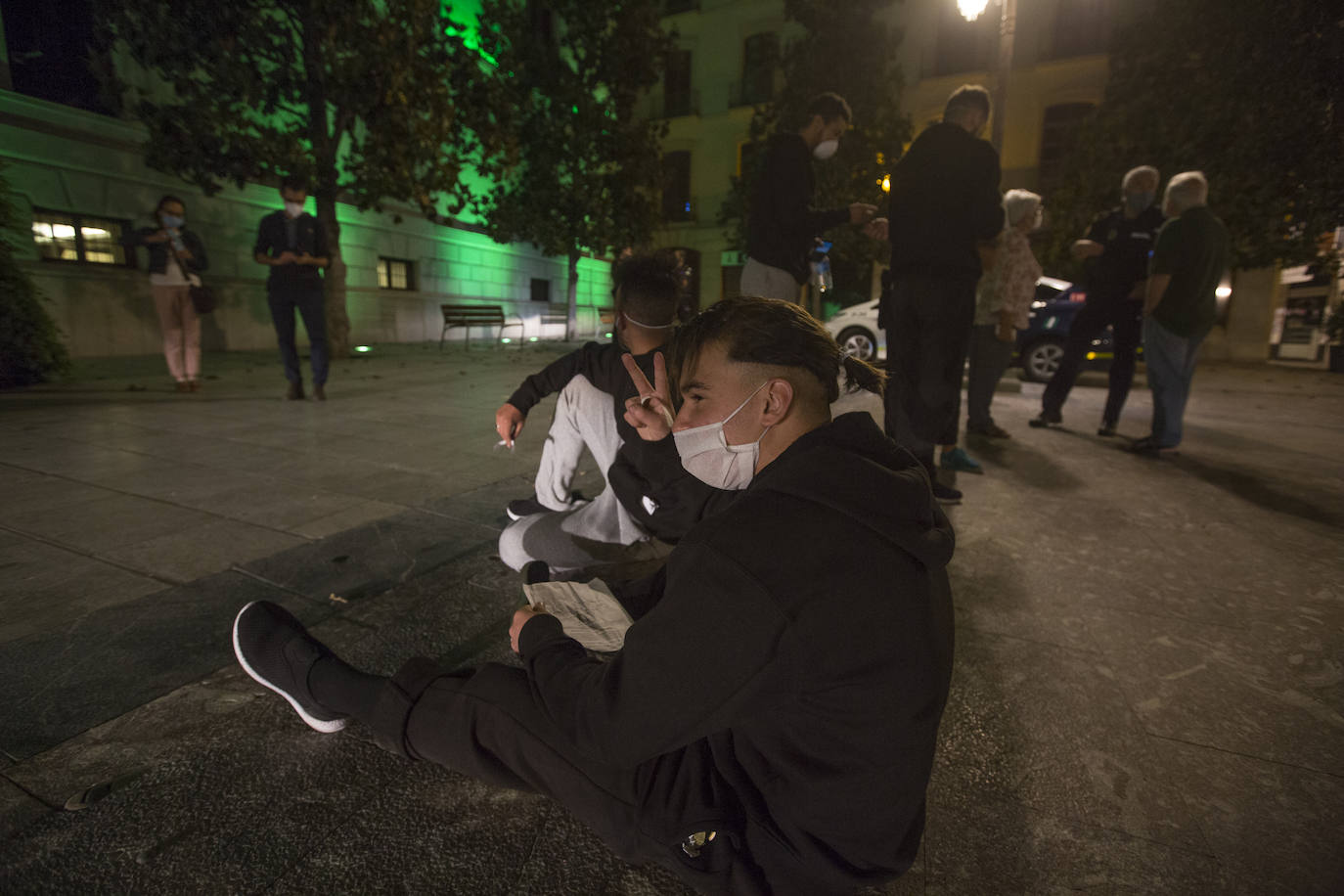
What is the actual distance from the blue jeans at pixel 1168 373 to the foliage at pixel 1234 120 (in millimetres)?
6810

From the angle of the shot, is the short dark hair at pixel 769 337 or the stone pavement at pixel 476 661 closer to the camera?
the short dark hair at pixel 769 337

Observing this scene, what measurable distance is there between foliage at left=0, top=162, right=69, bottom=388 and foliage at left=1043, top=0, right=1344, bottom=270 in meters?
15.6

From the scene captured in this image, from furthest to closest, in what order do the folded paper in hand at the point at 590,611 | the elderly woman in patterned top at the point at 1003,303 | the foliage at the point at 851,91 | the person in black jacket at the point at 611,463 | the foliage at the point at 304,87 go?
1. the foliage at the point at 851,91
2. the foliage at the point at 304,87
3. the elderly woman in patterned top at the point at 1003,303
4. the person in black jacket at the point at 611,463
5. the folded paper in hand at the point at 590,611

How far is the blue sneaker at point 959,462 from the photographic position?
14.5ft

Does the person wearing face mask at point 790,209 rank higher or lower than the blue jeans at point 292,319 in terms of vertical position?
higher

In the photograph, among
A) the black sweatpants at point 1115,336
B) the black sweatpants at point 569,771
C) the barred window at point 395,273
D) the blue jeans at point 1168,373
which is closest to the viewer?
the black sweatpants at point 569,771

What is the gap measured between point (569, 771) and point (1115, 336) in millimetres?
6249

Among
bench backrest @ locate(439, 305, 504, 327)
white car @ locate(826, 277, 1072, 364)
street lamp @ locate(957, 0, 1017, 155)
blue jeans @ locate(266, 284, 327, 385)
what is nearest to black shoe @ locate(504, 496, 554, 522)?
blue jeans @ locate(266, 284, 327, 385)

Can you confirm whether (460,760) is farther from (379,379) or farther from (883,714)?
(379,379)

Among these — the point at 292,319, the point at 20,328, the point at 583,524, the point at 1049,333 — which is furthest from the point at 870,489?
the point at 1049,333

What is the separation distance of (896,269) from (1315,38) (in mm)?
10566

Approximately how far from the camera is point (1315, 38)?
886 cm

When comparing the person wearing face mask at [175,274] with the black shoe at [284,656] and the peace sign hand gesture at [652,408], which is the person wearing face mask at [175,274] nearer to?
the black shoe at [284,656]

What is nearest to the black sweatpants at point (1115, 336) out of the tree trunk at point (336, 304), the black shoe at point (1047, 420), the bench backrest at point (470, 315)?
the black shoe at point (1047, 420)
